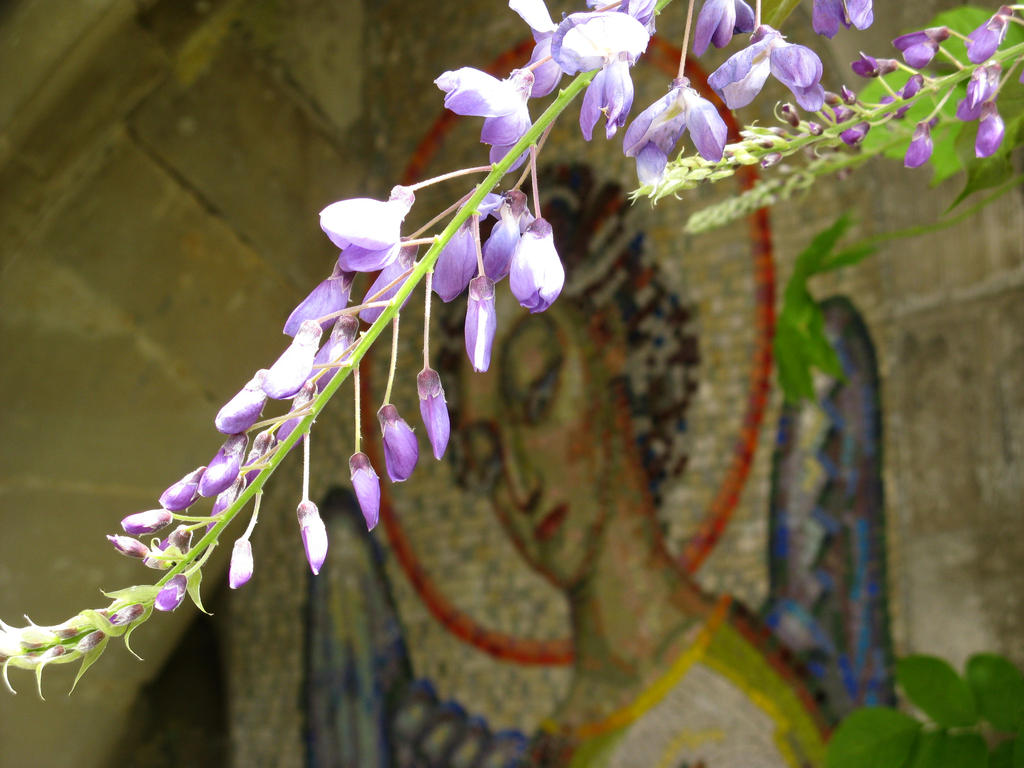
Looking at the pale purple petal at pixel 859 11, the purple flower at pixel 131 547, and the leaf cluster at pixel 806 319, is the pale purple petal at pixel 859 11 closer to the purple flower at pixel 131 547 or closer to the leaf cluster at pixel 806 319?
the purple flower at pixel 131 547

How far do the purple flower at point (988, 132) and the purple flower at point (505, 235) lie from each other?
20 centimetres

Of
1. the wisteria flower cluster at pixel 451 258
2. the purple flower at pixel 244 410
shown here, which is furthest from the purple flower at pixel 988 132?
the purple flower at pixel 244 410

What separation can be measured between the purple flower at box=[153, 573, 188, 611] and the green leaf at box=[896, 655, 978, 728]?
28.4 inches

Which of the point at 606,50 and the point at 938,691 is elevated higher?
the point at 606,50

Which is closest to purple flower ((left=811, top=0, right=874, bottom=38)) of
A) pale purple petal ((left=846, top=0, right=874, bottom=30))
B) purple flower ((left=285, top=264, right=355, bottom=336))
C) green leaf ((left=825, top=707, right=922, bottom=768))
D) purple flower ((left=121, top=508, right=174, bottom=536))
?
pale purple petal ((left=846, top=0, right=874, bottom=30))

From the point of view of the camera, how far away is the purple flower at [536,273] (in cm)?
42

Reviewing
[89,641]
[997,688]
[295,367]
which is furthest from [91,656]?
[997,688]

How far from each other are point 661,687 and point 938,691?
1.56 meters

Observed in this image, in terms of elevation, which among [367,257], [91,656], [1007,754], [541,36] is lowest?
[1007,754]

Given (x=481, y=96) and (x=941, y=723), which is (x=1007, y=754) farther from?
(x=481, y=96)

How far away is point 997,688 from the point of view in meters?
0.91

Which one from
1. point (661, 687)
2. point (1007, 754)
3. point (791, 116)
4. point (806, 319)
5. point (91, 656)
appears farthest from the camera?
point (661, 687)

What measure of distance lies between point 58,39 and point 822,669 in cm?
193

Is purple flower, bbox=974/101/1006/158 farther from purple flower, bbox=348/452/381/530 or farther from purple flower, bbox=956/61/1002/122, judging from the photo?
purple flower, bbox=348/452/381/530
